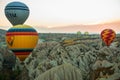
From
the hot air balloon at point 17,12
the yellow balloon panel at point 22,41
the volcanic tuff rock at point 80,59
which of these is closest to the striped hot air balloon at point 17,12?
the hot air balloon at point 17,12

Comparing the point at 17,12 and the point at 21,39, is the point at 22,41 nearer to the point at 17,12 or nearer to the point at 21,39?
the point at 21,39

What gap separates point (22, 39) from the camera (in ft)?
42.5

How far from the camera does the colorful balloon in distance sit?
12.8 m

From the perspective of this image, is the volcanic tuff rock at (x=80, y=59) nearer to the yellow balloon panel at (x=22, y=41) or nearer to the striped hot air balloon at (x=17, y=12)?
the striped hot air balloon at (x=17, y=12)

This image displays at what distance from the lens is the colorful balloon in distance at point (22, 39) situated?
42.1ft

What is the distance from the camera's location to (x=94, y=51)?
26.7m

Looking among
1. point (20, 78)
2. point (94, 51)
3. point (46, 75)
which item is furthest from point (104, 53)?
point (46, 75)

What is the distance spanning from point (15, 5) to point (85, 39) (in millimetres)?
16374

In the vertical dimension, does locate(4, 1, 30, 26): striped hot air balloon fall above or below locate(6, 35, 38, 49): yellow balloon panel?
above

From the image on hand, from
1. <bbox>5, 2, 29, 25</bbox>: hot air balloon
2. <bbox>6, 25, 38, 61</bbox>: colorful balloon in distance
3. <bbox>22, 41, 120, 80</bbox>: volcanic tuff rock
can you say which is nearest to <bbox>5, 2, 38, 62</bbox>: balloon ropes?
<bbox>6, 25, 38, 61</bbox>: colorful balloon in distance

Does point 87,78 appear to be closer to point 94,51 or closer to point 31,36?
point 94,51

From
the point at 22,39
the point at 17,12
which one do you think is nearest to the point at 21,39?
the point at 22,39

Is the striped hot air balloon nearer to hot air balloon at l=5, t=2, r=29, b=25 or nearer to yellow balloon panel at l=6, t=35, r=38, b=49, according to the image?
hot air balloon at l=5, t=2, r=29, b=25

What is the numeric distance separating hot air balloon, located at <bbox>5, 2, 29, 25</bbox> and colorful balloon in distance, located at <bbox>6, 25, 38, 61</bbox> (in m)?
Answer: 2.11
